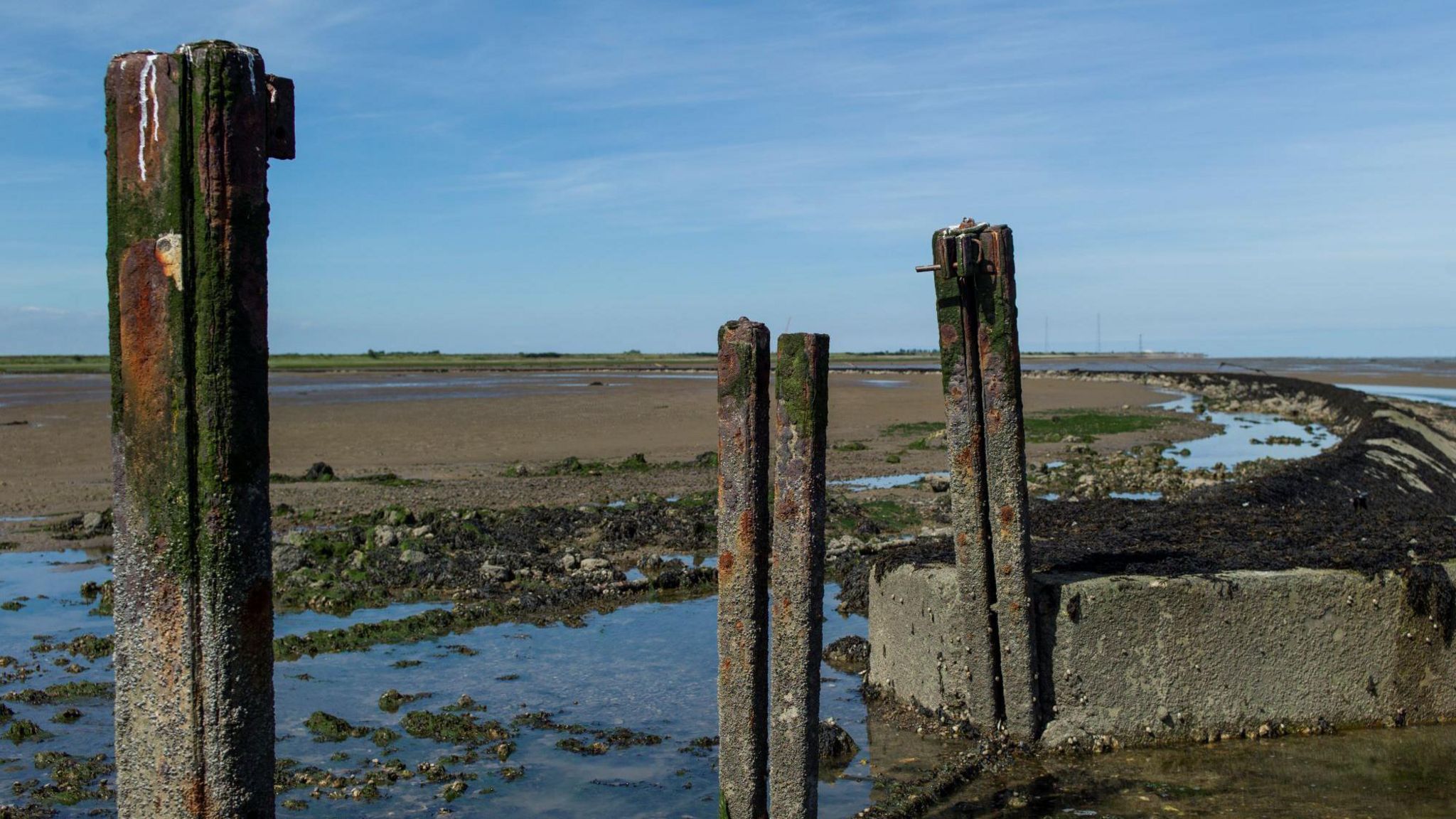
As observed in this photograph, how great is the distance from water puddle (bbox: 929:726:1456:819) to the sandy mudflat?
489 inches

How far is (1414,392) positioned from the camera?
58156 millimetres

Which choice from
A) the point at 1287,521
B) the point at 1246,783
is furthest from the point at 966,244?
the point at 1287,521

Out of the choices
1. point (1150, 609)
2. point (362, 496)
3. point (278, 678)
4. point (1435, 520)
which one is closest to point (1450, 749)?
point (1150, 609)

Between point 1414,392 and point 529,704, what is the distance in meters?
60.0

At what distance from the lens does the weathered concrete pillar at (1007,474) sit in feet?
25.5

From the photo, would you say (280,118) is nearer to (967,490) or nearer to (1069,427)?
(967,490)

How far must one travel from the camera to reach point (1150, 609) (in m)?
7.89

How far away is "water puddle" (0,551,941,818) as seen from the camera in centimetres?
745

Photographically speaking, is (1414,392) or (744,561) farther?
(1414,392)

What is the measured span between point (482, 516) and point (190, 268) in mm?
12557

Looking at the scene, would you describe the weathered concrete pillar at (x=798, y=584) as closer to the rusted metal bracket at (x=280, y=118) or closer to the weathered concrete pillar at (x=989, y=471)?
the weathered concrete pillar at (x=989, y=471)

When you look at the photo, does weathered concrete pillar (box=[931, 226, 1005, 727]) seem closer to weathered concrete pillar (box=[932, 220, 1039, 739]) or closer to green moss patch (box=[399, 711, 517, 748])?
weathered concrete pillar (box=[932, 220, 1039, 739])

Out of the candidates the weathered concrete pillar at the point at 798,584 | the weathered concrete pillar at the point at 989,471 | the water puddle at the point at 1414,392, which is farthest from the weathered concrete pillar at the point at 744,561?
the water puddle at the point at 1414,392

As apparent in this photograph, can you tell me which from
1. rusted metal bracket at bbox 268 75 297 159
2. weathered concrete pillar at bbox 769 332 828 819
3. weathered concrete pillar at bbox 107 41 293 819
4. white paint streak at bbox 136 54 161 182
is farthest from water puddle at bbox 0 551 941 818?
white paint streak at bbox 136 54 161 182
